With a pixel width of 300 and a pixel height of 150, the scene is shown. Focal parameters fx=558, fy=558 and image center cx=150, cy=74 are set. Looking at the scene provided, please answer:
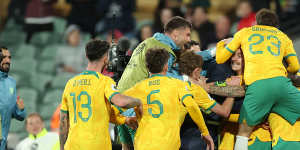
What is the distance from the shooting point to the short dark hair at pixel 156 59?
5340mm

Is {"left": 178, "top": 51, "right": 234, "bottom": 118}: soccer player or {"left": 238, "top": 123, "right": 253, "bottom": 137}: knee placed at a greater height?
{"left": 178, "top": 51, "right": 234, "bottom": 118}: soccer player

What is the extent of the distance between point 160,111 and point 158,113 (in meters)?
0.03

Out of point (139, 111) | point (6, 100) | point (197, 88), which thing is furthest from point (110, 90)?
point (6, 100)

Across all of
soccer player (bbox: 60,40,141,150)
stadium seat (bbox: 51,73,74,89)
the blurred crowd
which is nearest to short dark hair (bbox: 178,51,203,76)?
soccer player (bbox: 60,40,141,150)

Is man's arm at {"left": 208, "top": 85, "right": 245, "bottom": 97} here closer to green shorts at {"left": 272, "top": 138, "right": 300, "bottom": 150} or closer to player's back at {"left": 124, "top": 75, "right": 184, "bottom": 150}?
green shorts at {"left": 272, "top": 138, "right": 300, "bottom": 150}

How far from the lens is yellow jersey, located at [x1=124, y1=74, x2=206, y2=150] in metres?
5.20

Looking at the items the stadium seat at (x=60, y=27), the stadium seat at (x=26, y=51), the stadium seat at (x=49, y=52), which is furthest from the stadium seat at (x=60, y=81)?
the stadium seat at (x=60, y=27)

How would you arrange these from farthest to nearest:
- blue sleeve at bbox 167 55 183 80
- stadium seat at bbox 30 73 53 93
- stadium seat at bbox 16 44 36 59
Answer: stadium seat at bbox 16 44 36 59 → stadium seat at bbox 30 73 53 93 → blue sleeve at bbox 167 55 183 80

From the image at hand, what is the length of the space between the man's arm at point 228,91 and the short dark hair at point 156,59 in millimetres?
1006

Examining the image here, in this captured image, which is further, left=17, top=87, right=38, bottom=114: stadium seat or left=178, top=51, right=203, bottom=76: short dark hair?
left=17, top=87, right=38, bottom=114: stadium seat

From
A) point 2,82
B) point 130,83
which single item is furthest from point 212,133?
point 2,82

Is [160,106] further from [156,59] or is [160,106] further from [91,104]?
[91,104]

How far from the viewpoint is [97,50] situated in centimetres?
537

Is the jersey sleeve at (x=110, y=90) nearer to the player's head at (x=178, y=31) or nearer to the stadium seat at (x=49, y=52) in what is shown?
the player's head at (x=178, y=31)
